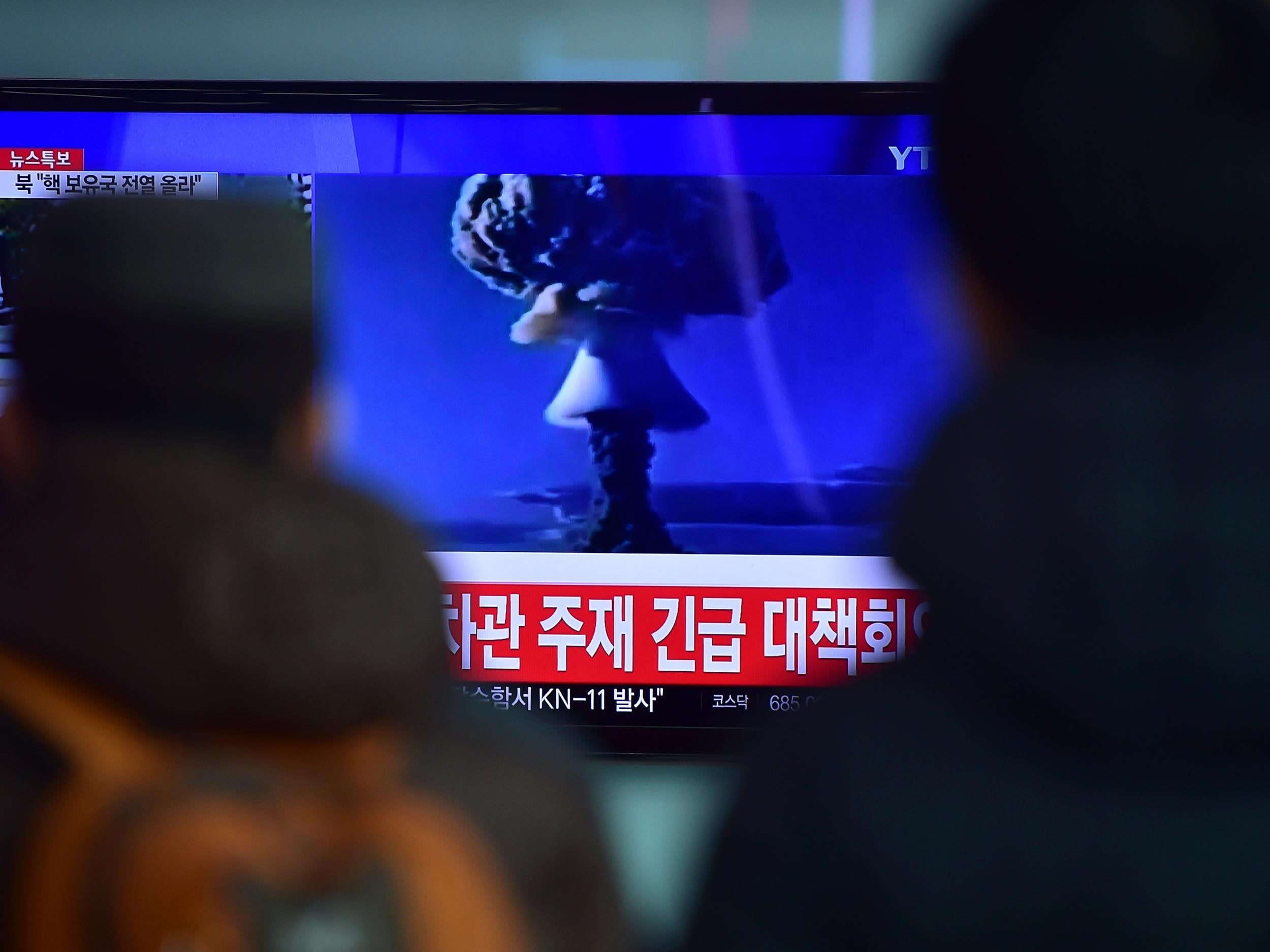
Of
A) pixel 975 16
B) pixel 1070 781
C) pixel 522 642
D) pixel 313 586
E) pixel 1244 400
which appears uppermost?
pixel 975 16

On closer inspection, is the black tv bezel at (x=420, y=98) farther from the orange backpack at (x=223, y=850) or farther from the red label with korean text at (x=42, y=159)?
the orange backpack at (x=223, y=850)

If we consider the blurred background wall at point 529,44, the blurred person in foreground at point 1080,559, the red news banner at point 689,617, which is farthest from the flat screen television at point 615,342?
the blurred person in foreground at point 1080,559

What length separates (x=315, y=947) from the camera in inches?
31.8

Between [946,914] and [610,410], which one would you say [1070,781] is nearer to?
[946,914]

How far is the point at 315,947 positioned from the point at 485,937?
0.34 feet

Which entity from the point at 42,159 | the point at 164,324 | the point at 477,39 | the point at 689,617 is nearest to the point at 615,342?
the point at 689,617

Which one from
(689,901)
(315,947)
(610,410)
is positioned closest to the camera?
(315,947)

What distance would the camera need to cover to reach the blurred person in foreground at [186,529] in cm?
83

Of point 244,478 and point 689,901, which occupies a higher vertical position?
point 244,478

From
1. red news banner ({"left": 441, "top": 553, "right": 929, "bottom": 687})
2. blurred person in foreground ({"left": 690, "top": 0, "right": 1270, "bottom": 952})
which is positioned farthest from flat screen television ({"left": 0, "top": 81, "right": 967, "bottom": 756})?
blurred person in foreground ({"left": 690, "top": 0, "right": 1270, "bottom": 952})

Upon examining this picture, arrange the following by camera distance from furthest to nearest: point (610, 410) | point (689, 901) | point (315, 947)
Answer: point (610, 410) → point (689, 901) → point (315, 947)

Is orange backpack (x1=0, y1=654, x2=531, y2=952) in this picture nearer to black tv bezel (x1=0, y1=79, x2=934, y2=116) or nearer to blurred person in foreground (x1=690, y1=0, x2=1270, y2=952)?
blurred person in foreground (x1=690, y1=0, x2=1270, y2=952)

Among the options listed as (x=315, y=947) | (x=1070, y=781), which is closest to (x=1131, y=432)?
(x=1070, y=781)

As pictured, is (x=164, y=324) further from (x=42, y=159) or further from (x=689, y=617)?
(x=42, y=159)
